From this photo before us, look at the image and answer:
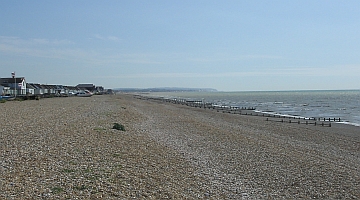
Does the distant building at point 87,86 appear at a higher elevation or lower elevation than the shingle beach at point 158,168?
higher

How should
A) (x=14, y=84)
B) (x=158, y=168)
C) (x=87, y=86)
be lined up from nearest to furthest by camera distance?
(x=158, y=168), (x=14, y=84), (x=87, y=86)

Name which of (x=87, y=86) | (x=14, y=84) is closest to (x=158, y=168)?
(x=14, y=84)

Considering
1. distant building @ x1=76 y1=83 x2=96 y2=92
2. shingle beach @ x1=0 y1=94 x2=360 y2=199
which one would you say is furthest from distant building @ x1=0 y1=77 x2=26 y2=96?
distant building @ x1=76 y1=83 x2=96 y2=92

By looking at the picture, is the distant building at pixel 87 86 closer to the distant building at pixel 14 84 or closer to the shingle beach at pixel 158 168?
the distant building at pixel 14 84

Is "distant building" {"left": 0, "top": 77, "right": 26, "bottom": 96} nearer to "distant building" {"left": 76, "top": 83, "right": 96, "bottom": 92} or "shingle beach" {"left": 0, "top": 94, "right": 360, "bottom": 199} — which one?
"shingle beach" {"left": 0, "top": 94, "right": 360, "bottom": 199}

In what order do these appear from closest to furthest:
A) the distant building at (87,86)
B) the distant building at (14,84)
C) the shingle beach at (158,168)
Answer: the shingle beach at (158,168) < the distant building at (14,84) < the distant building at (87,86)

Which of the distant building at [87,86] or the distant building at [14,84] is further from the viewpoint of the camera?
the distant building at [87,86]

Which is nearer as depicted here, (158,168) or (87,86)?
(158,168)

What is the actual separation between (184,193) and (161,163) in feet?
11.6

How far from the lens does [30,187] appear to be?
27.2ft

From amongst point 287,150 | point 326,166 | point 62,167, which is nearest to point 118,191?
point 62,167

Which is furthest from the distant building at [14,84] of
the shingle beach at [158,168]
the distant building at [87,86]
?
the distant building at [87,86]

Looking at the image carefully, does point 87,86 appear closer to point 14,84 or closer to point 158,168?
point 14,84

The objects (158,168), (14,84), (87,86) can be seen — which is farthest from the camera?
(87,86)
